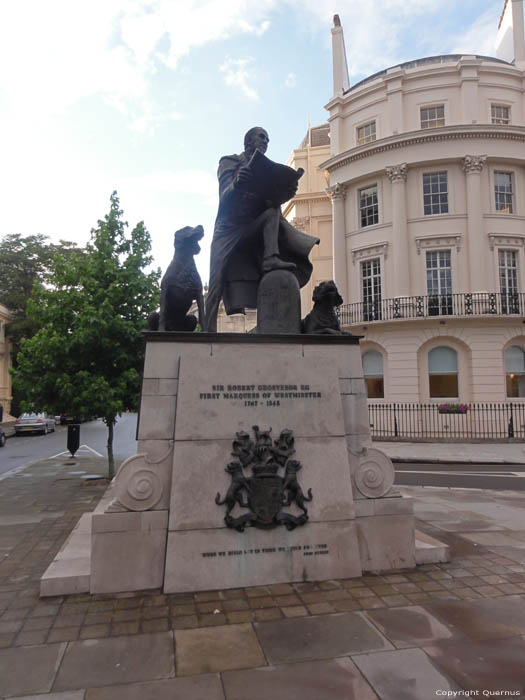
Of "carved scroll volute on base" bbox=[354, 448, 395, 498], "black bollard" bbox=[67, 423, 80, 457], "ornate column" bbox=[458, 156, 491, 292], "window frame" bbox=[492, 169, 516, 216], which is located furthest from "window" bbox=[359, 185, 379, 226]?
"carved scroll volute on base" bbox=[354, 448, 395, 498]

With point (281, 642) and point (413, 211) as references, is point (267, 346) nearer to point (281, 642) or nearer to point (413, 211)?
point (281, 642)

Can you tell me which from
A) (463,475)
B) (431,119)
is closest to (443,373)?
(463,475)

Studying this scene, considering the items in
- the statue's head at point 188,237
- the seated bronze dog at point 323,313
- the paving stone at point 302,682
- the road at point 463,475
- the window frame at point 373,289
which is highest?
the window frame at point 373,289

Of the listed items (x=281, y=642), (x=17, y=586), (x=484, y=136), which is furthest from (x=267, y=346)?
(x=484, y=136)

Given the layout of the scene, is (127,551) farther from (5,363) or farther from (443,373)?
(5,363)

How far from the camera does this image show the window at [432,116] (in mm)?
26484

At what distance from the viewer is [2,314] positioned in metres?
43.2

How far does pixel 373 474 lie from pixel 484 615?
5.13 feet

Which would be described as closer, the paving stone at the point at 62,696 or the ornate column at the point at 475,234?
the paving stone at the point at 62,696

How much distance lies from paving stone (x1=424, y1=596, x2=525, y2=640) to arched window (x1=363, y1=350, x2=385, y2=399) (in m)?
22.4

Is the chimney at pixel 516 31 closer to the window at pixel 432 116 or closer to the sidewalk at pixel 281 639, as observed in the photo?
the window at pixel 432 116

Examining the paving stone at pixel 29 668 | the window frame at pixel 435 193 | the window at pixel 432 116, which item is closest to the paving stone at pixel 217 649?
the paving stone at pixel 29 668

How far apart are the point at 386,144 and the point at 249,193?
23.2 meters

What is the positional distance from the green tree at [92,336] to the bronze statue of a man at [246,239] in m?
5.72
